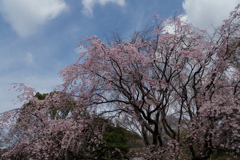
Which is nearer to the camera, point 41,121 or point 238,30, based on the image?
point 238,30

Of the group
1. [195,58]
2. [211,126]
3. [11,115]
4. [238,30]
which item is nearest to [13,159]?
[11,115]

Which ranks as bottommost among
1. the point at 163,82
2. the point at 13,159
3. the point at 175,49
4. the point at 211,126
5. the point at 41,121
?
the point at 13,159

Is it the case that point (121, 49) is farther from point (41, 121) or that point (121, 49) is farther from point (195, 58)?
point (41, 121)

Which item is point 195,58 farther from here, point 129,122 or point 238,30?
point 129,122

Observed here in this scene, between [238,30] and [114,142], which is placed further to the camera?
[114,142]

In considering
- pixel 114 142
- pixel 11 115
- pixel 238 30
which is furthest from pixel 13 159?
pixel 238 30

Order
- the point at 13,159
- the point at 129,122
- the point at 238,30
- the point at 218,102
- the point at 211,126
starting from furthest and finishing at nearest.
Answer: the point at 129,122, the point at 13,159, the point at 238,30, the point at 211,126, the point at 218,102

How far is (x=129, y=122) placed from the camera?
987 centimetres

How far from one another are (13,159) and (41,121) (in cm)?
301

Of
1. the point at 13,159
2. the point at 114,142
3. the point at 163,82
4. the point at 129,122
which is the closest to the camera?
the point at 163,82

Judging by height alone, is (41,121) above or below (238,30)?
below

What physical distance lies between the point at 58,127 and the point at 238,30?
316 inches

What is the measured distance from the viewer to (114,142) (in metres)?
14.3

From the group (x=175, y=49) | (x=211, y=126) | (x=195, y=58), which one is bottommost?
(x=211, y=126)
